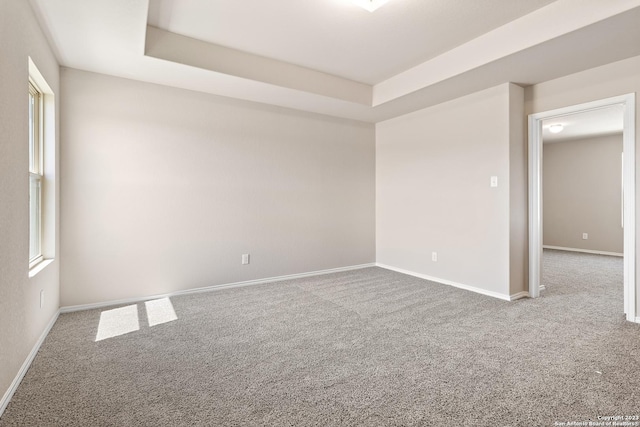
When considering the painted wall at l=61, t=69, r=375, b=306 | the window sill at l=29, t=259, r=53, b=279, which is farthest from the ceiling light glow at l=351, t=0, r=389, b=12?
the window sill at l=29, t=259, r=53, b=279

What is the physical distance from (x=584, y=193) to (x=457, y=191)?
4.63 metres

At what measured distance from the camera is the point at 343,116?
16.1 feet

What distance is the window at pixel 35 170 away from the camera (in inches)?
104

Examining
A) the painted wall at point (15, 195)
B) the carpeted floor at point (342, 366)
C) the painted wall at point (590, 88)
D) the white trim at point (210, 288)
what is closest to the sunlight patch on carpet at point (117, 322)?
the carpeted floor at point (342, 366)

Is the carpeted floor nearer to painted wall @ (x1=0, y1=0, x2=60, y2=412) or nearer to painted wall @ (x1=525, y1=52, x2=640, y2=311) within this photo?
painted wall @ (x1=0, y1=0, x2=60, y2=412)

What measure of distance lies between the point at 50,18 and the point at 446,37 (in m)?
3.22

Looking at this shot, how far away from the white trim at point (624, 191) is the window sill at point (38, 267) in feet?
15.2

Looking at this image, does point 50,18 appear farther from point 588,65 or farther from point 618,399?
point 588,65

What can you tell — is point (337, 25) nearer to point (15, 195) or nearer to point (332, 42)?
point (332, 42)

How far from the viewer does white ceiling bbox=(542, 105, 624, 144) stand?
16.3 ft

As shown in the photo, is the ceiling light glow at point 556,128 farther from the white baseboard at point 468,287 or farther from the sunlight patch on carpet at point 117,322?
the sunlight patch on carpet at point 117,322

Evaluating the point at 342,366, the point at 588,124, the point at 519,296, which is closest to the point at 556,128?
the point at 588,124

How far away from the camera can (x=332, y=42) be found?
3195 millimetres

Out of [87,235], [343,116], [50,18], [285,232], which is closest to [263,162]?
[285,232]
